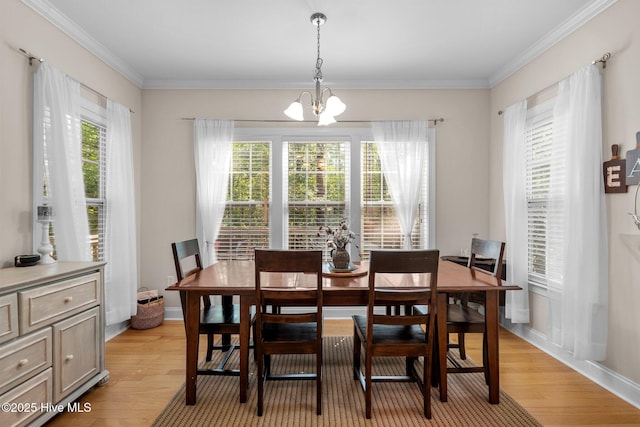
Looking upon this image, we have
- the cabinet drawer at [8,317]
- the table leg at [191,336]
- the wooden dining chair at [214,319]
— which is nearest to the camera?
the cabinet drawer at [8,317]

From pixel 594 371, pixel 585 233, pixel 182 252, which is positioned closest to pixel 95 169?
pixel 182 252

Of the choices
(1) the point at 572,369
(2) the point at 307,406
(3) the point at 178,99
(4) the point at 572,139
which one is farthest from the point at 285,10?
(1) the point at 572,369

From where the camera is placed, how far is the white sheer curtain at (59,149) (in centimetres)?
245

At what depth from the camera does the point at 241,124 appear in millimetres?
3939

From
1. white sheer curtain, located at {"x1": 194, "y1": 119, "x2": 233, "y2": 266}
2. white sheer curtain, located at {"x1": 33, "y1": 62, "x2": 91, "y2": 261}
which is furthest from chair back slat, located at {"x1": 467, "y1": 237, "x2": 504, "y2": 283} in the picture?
white sheer curtain, located at {"x1": 33, "y1": 62, "x2": 91, "y2": 261}

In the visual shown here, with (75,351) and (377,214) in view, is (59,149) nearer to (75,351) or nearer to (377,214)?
(75,351)

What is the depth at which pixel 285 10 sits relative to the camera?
2.59 m

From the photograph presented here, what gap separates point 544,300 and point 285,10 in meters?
3.39

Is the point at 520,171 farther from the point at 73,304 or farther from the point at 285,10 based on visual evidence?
the point at 73,304

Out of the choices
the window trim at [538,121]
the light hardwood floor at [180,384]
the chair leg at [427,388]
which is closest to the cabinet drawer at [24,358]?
the light hardwood floor at [180,384]

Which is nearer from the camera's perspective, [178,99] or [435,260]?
[435,260]

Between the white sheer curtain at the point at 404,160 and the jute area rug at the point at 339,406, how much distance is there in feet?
5.99

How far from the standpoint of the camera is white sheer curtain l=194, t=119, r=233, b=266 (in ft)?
12.5

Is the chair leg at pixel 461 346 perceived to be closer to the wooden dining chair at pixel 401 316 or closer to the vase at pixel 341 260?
the wooden dining chair at pixel 401 316
